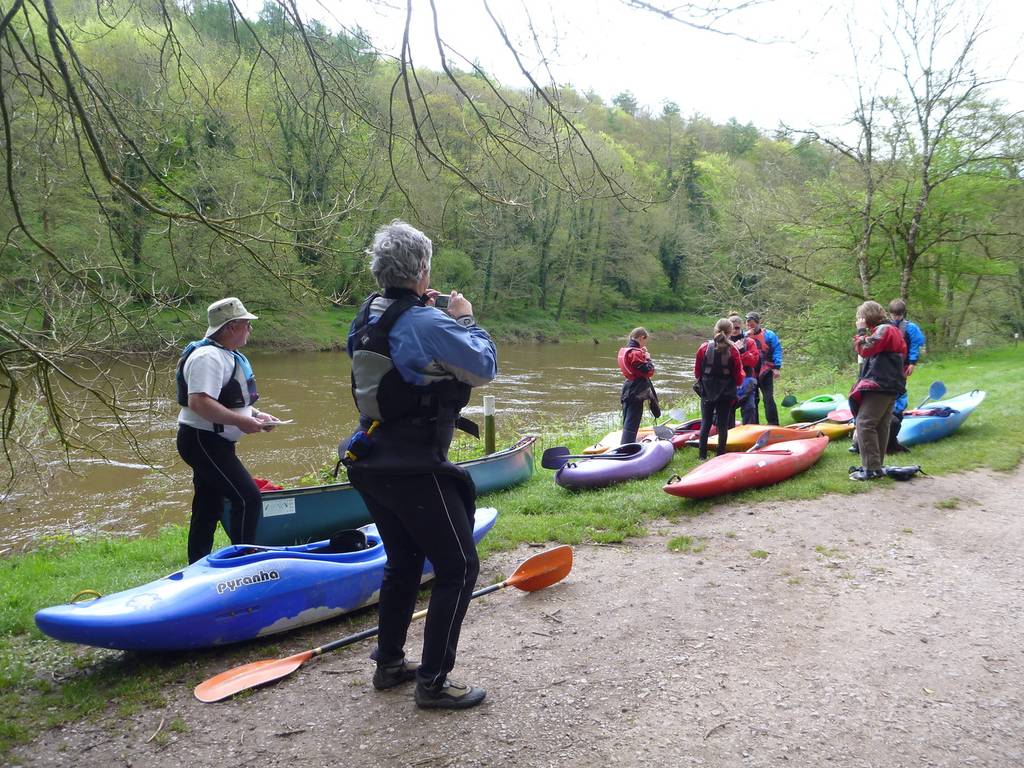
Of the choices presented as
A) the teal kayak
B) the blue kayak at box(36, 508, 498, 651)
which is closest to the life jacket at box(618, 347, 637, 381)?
the teal kayak

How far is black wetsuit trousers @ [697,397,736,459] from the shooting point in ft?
22.4

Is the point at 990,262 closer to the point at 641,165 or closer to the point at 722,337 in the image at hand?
the point at 641,165

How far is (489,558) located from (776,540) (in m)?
1.81

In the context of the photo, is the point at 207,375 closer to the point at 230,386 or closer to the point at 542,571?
the point at 230,386

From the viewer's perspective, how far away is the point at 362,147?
176 inches

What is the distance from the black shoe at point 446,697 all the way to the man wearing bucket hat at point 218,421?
68.5 inches

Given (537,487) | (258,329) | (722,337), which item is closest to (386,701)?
(537,487)

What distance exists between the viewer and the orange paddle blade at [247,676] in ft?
8.95

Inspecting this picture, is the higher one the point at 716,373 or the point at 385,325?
the point at 385,325

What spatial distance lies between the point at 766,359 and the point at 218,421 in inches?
Answer: 266

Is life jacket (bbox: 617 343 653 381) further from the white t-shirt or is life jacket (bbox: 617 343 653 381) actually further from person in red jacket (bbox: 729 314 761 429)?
the white t-shirt

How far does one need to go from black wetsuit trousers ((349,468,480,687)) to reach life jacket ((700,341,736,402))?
4542 millimetres

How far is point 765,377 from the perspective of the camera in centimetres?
866

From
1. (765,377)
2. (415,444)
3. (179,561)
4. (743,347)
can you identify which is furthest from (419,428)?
(765,377)
